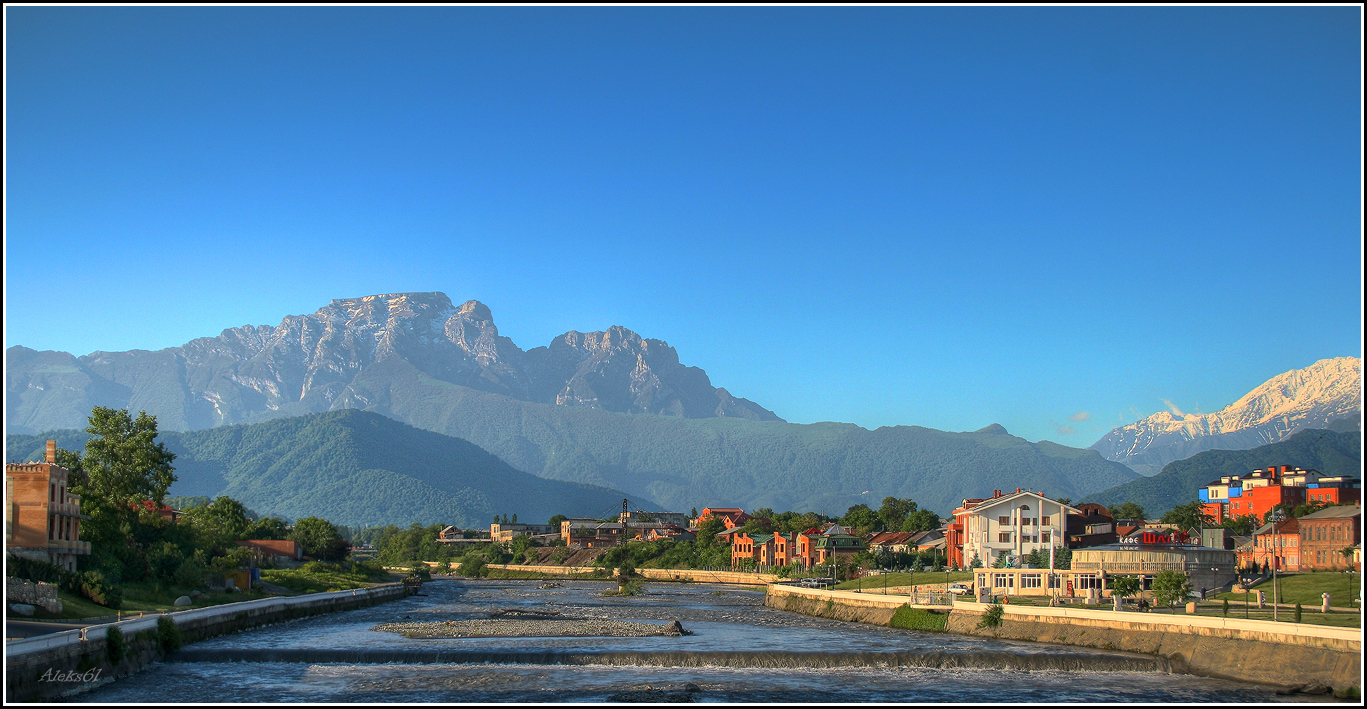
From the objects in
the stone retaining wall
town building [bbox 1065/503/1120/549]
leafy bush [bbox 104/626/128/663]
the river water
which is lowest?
the river water

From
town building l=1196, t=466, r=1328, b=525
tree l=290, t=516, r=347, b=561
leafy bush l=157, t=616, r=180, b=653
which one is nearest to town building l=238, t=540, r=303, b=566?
tree l=290, t=516, r=347, b=561

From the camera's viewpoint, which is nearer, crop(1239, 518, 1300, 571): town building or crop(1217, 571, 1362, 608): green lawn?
crop(1217, 571, 1362, 608): green lawn

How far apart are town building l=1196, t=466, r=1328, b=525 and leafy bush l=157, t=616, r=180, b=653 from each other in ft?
448

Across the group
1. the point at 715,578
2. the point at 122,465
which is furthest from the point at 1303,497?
the point at 122,465

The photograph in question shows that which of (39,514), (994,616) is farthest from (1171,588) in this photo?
(39,514)

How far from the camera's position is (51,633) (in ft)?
162

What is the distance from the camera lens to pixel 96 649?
4847 cm

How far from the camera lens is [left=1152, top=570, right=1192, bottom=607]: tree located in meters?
70.1

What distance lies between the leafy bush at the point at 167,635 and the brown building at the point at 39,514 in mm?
14946

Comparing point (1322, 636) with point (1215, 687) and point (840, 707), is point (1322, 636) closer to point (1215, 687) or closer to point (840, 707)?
point (1215, 687)

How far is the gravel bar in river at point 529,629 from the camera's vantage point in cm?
7344

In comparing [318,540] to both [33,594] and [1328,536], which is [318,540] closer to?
[33,594]

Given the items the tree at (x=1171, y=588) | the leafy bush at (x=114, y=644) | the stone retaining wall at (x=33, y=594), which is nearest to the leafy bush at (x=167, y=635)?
the stone retaining wall at (x=33, y=594)

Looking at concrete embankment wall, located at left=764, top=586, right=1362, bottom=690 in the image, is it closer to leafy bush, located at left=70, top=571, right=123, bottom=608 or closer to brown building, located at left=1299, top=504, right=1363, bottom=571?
brown building, located at left=1299, top=504, right=1363, bottom=571
